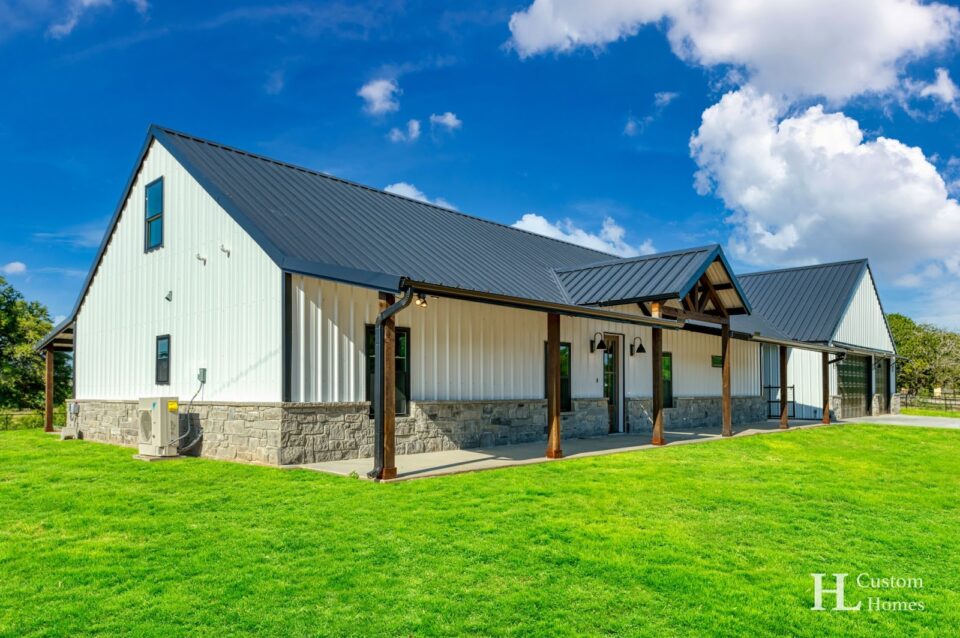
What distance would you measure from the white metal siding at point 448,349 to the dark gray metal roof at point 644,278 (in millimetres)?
989

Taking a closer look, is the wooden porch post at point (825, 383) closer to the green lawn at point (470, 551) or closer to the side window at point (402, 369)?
the green lawn at point (470, 551)

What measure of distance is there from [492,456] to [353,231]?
516 centimetres

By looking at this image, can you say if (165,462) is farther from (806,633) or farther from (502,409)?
(806,633)

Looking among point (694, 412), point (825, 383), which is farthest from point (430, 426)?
point (825, 383)

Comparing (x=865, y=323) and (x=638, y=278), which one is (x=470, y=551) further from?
(x=865, y=323)

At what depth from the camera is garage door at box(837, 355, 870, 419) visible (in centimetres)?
2562

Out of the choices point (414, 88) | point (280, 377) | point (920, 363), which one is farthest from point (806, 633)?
point (920, 363)

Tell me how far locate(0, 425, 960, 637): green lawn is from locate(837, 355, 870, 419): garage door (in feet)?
54.5

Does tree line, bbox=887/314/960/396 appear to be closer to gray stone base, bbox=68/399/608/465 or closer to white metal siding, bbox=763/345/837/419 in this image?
white metal siding, bbox=763/345/837/419

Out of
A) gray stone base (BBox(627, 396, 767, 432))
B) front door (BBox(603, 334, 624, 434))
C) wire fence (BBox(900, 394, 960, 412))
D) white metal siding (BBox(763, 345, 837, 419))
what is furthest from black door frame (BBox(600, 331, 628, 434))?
wire fence (BBox(900, 394, 960, 412))

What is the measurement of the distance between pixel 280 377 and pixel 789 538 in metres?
7.48

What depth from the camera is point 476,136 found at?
72.1 feet

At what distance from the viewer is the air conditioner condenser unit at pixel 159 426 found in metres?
11.8

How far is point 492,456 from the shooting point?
1200cm
